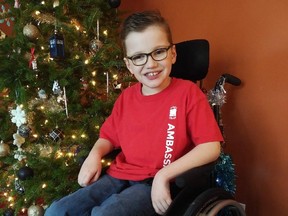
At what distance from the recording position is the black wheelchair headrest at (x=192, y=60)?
49.6 inches

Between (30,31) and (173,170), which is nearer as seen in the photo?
(173,170)

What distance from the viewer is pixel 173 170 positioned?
35.8 inches

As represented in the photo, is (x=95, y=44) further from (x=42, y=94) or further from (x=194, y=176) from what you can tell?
(x=194, y=176)

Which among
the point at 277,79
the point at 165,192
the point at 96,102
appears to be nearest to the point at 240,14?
the point at 277,79

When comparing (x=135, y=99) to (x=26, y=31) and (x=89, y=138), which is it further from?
(x=26, y=31)

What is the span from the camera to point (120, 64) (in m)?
1.60

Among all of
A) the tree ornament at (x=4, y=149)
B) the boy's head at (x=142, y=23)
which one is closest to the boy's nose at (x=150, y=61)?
the boy's head at (x=142, y=23)

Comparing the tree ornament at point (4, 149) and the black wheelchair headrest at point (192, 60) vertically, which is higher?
the black wheelchair headrest at point (192, 60)

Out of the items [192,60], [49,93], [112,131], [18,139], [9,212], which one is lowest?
[9,212]

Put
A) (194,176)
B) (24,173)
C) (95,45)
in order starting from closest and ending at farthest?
(194,176)
(24,173)
(95,45)

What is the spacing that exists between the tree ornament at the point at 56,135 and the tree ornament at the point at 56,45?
15.5 inches

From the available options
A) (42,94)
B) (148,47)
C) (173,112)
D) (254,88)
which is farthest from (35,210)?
Result: (254,88)

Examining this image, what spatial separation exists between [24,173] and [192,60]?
3.12 ft

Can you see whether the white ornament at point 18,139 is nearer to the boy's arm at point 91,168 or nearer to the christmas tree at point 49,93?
the christmas tree at point 49,93
